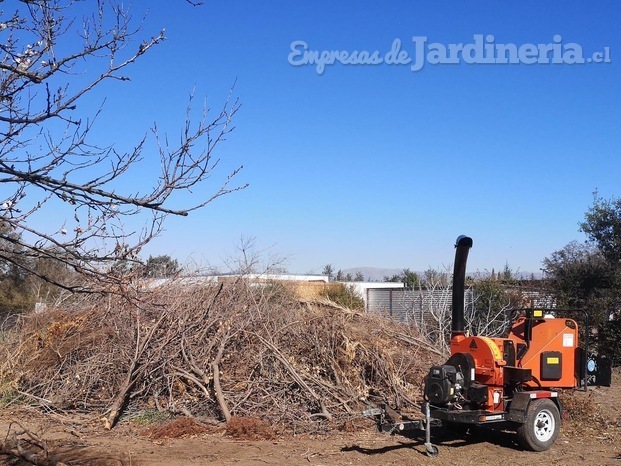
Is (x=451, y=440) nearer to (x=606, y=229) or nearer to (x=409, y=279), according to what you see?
(x=606, y=229)

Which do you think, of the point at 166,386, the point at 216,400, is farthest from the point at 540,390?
the point at 166,386

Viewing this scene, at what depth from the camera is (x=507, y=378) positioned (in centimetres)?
921

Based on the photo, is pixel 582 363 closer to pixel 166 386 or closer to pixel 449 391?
pixel 449 391

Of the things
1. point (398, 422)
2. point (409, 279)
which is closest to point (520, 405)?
point (398, 422)

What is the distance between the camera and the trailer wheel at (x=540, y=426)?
8998 millimetres

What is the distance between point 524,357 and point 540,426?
3.10 feet

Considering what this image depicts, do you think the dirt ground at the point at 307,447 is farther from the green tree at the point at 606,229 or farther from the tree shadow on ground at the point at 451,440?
the green tree at the point at 606,229

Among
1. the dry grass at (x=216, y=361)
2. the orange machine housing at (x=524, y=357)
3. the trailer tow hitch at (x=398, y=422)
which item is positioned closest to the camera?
the trailer tow hitch at (x=398, y=422)

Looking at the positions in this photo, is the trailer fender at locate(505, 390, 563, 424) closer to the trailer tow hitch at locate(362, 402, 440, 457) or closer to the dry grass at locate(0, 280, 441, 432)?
the trailer tow hitch at locate(362, 402, 440, 457)

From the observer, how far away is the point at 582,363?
952 cm

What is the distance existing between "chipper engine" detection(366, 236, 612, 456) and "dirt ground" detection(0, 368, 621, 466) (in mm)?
284

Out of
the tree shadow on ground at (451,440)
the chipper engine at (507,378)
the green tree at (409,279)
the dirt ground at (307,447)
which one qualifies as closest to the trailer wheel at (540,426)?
the chipper engine at (507,378)

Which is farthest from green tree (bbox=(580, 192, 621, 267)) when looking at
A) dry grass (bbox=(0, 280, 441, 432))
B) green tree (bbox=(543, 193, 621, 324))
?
dry grass (bbox=(0, 280, 441, 432))

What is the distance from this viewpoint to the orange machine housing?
9.05 meters
